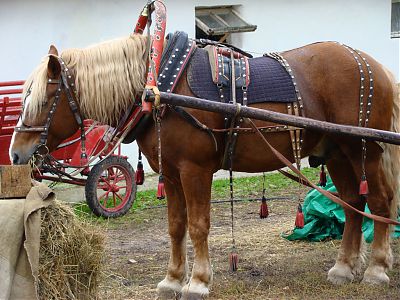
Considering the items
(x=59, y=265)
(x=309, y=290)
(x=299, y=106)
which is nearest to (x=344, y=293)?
(x=309, y=290)

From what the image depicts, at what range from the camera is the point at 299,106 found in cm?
496

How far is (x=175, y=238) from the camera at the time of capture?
5094 mm

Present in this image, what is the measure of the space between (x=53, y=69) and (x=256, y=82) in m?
1.37

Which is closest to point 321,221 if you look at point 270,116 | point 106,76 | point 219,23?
point 270,116

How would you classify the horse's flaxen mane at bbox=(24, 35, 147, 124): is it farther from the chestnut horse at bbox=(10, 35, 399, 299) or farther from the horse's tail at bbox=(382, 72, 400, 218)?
the horse's tail at bbox=(382, 72, 400, 218)

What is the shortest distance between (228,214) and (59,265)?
4.67 meters

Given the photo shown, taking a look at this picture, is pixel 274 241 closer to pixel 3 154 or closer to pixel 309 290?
pixel 309 290

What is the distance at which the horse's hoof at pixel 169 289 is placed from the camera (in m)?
5.04

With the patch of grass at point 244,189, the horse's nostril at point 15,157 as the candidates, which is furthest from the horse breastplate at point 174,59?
the patch of grass at point 244,189

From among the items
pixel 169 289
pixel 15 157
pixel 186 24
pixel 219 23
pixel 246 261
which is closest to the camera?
pixel 15 157

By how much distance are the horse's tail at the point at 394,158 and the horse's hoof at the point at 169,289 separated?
1.68m

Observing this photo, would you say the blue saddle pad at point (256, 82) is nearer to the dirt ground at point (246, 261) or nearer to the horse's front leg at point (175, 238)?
the horse's front leg at point (175, 238)

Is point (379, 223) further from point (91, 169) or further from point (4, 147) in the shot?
point (4, 147)

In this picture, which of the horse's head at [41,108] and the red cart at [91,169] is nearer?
the horse's head at [41,108]
